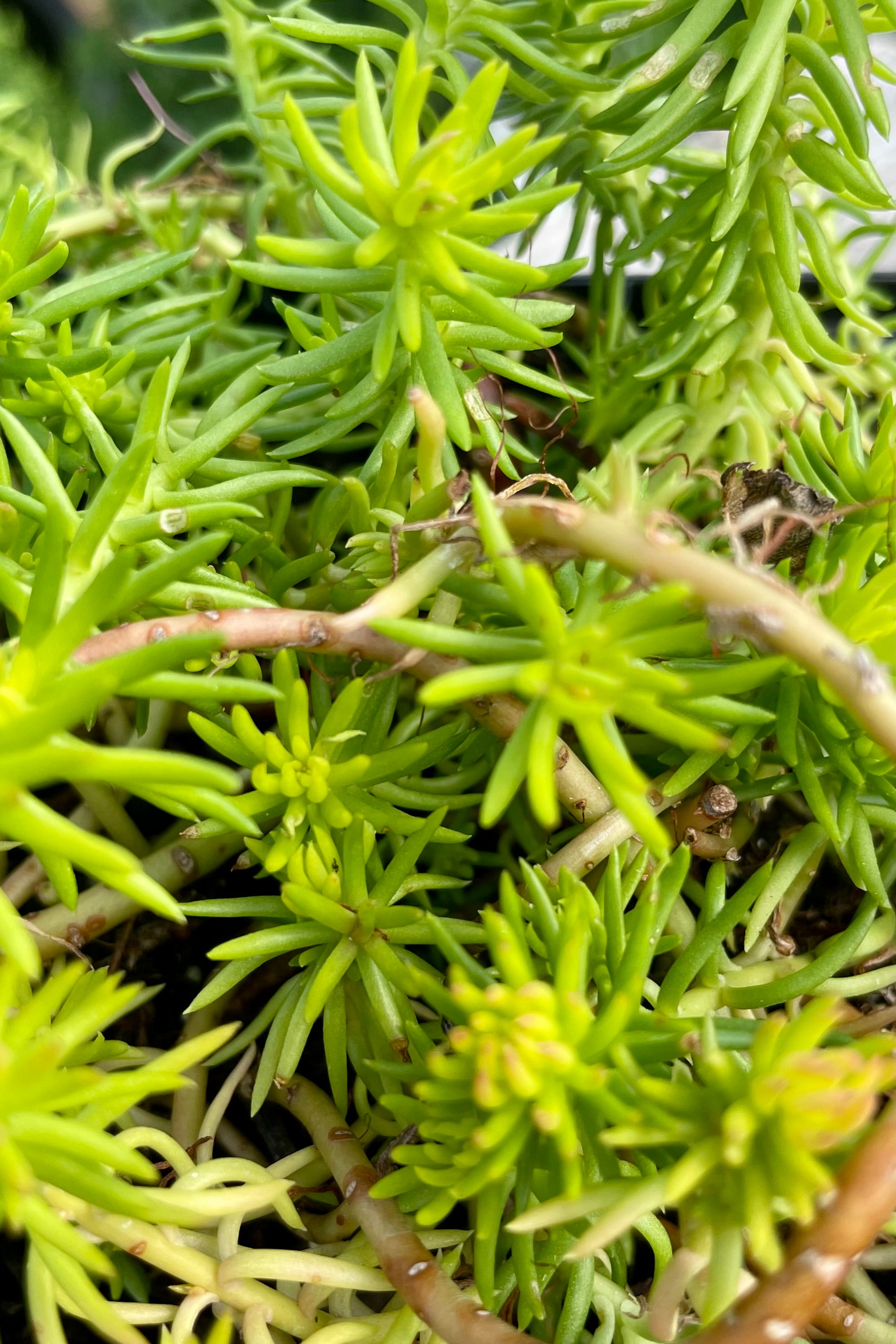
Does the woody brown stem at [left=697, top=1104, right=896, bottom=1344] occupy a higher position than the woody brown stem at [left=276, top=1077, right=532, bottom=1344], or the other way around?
the woody brown stem at [left=697, top=1104, right=896, bottom=1344]

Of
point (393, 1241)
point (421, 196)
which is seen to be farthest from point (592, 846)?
point (421, 196)

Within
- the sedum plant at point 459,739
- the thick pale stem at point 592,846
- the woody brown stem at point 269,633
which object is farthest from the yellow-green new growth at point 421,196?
the thick pale stem at point 592,846

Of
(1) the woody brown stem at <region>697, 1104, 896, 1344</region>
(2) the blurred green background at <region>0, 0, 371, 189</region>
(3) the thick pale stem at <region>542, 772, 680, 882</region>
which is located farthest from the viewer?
(2) the blurred green background at <region>0, 0, 371, 189</region>

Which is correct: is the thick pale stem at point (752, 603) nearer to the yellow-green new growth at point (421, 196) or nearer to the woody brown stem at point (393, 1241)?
the yellow-green new growth at point (421, 196)

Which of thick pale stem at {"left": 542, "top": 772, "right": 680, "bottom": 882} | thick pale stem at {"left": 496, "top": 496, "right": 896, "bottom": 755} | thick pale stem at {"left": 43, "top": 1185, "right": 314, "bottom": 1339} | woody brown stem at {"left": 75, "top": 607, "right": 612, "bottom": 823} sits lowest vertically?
thick pale stem at {"left": 43, "top": 1185, "right": 314, "bottom": 1339}

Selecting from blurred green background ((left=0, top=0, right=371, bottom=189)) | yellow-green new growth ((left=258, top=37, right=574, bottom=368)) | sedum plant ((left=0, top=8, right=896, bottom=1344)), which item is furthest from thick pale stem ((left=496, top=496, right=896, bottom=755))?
blurred green background ((left=0, top=0, right=371, bottom=189))

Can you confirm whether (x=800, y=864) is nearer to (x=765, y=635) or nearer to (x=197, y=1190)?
(x=765, y=635)

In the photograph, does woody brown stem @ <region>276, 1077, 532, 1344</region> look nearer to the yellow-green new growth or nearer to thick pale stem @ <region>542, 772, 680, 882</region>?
thick pale stem @ <region>542, 772, 680, 882</region>

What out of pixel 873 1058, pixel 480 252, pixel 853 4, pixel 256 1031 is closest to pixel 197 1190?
pixel 256 1031

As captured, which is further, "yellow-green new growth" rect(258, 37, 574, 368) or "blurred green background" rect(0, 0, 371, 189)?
"blurred green background" rect(0, 0, 371, 189)
